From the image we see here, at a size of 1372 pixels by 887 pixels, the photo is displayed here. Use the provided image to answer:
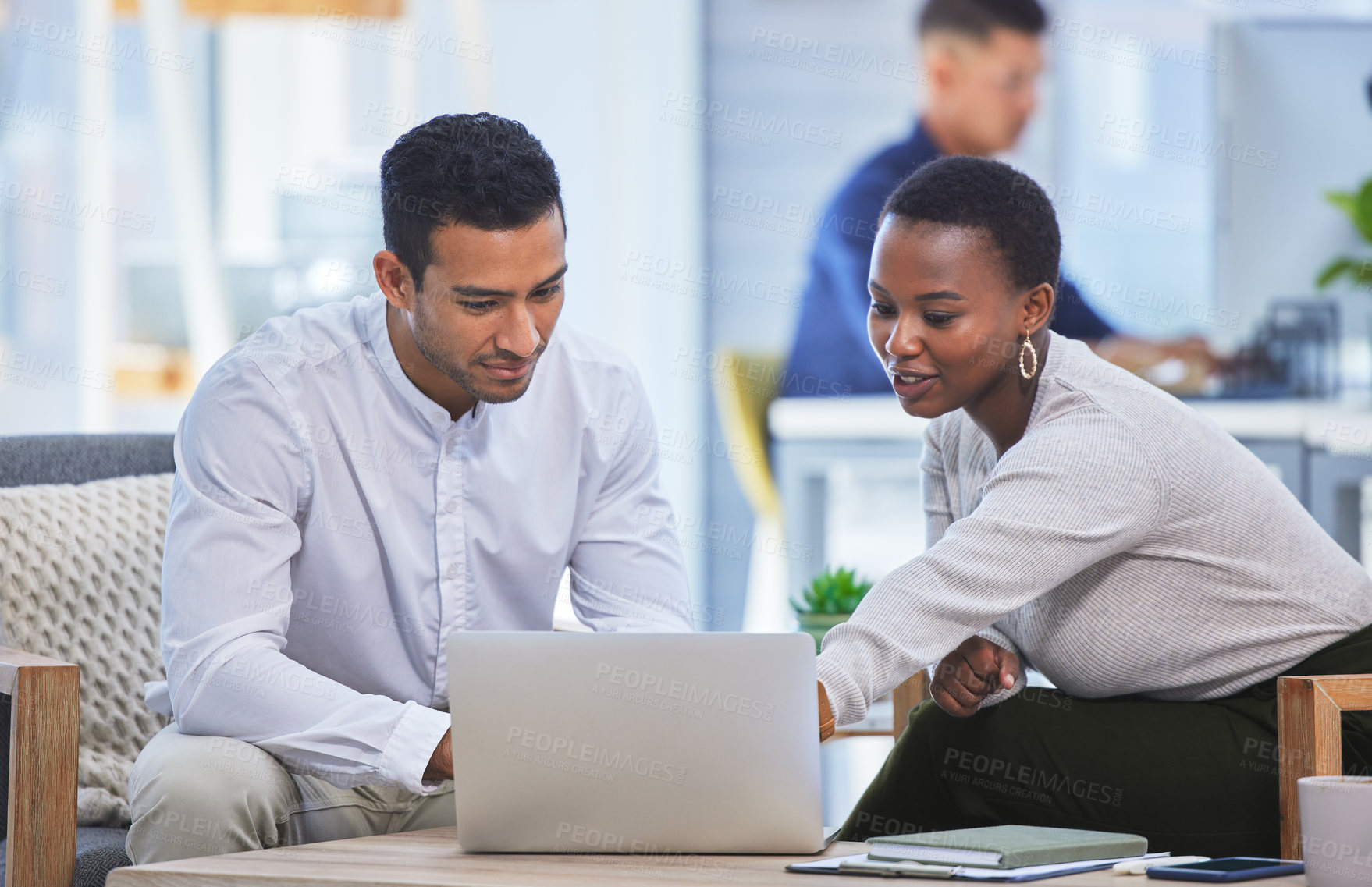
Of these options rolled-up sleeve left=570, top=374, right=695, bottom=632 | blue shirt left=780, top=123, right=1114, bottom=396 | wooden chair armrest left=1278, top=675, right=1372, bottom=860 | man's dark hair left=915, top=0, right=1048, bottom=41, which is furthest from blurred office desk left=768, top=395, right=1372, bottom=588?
wooden chair armrest left=1278, top=675, right=1372, bottom=860

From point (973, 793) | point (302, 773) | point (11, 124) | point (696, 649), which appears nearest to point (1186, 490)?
point (973, 793)

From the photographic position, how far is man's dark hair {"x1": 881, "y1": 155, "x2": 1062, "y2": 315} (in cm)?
152

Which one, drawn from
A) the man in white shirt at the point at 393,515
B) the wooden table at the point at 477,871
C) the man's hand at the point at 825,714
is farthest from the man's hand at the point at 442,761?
the man's hand at the point at 825,714

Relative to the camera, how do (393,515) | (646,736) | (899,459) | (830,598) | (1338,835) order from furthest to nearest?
(899,459), (830,598), (393,515), (646,736), (1338,835)

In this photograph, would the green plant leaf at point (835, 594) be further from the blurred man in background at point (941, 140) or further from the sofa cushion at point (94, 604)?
the blurred man in background at point (941, 140)

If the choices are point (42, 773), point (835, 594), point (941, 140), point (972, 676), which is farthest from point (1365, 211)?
point (42, 773)

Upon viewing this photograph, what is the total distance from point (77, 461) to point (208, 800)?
0.80 m

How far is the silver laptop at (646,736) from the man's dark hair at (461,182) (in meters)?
0.62

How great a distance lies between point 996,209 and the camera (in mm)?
1529

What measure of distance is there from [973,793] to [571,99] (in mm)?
3523

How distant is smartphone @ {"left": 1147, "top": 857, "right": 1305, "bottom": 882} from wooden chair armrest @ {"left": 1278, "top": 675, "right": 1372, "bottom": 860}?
177mm

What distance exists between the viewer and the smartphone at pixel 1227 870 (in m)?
1.11

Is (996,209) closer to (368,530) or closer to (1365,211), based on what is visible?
(368,530)

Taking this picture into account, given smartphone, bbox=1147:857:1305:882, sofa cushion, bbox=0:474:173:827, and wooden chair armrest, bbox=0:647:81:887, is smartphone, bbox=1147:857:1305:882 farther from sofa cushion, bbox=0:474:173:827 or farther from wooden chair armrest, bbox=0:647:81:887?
sofa cushion, bbox=0:474:173:827
